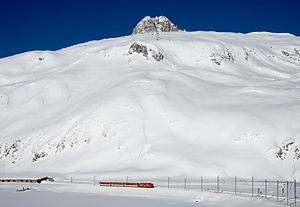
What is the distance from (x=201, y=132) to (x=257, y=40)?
89950 millimetres

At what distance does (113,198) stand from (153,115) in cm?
2985

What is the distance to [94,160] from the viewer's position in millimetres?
61156

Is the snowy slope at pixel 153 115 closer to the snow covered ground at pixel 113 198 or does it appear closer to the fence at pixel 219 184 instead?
the fence at pixel 219 184

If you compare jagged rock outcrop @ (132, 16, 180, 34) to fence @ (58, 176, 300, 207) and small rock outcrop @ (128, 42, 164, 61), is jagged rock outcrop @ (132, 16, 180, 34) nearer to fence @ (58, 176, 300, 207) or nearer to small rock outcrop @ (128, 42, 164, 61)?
small rock outcrop @ (128, 42, 164, 61)

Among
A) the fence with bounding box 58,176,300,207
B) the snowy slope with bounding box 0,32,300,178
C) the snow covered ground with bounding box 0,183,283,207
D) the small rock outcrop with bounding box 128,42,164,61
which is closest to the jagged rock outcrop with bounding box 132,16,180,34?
the snowy slope with bounding box 0,32,300,178

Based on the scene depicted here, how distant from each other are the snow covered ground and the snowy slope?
10.8m

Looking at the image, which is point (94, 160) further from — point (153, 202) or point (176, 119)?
point (153, 202)

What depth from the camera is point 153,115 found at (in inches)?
2680

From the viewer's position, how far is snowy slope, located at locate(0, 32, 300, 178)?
5600 cm

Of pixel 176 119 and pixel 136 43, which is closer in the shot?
pixel 176 119

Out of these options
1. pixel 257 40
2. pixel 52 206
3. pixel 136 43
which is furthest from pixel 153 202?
pixel 257 40

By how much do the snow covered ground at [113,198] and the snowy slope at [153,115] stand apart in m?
10.8

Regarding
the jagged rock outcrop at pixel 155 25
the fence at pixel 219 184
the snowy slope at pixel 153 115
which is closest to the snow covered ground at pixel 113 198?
the fence at pixel 219 184

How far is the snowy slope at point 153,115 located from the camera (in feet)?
184
